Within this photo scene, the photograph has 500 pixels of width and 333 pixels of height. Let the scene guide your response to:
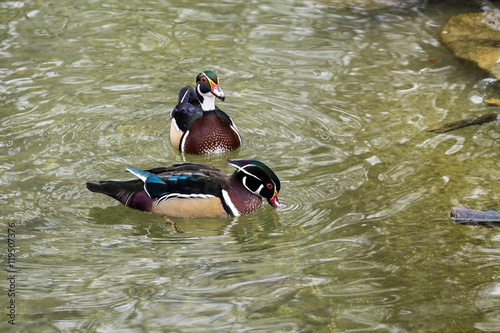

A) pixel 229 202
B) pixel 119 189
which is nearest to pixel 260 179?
pixel 229 202

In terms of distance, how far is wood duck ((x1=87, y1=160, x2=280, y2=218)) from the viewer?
22.7 ft

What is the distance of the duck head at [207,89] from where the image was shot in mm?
8501

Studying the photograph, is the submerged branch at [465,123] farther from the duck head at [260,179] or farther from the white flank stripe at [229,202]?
the white flank stripe at [229,202]

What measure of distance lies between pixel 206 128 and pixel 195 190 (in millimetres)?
1771

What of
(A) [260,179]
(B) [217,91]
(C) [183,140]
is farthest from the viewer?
(C) [183,140]

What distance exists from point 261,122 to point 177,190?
2.46 m

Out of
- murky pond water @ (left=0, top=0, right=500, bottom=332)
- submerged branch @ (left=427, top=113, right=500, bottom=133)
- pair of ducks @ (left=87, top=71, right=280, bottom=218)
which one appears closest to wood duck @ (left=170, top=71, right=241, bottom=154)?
murky pond water @ (left=0, top=0, right=500, bottom=332)

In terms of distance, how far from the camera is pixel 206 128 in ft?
28.1

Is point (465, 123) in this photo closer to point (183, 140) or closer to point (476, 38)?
point (476, 38)

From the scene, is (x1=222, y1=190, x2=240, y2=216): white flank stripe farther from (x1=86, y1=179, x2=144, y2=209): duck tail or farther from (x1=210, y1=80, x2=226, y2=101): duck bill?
(x1=210, y1=80, x2=226, y2=101): duck bill

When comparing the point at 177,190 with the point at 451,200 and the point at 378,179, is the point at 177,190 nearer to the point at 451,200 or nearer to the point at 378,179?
the point at 378,179

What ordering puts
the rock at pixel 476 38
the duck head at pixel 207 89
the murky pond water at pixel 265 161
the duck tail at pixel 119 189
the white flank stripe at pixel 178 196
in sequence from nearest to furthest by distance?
the murky pond water at pixel 265 161, the white flank stripe at pixel 178 196, the duck tail at pixel 119 189, the duck head at pixel 207 89, the rock at pixel 476 38

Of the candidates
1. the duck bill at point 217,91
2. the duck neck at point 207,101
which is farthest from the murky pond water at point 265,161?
the duck bill at point 217,91

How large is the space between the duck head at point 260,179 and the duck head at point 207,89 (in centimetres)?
154
